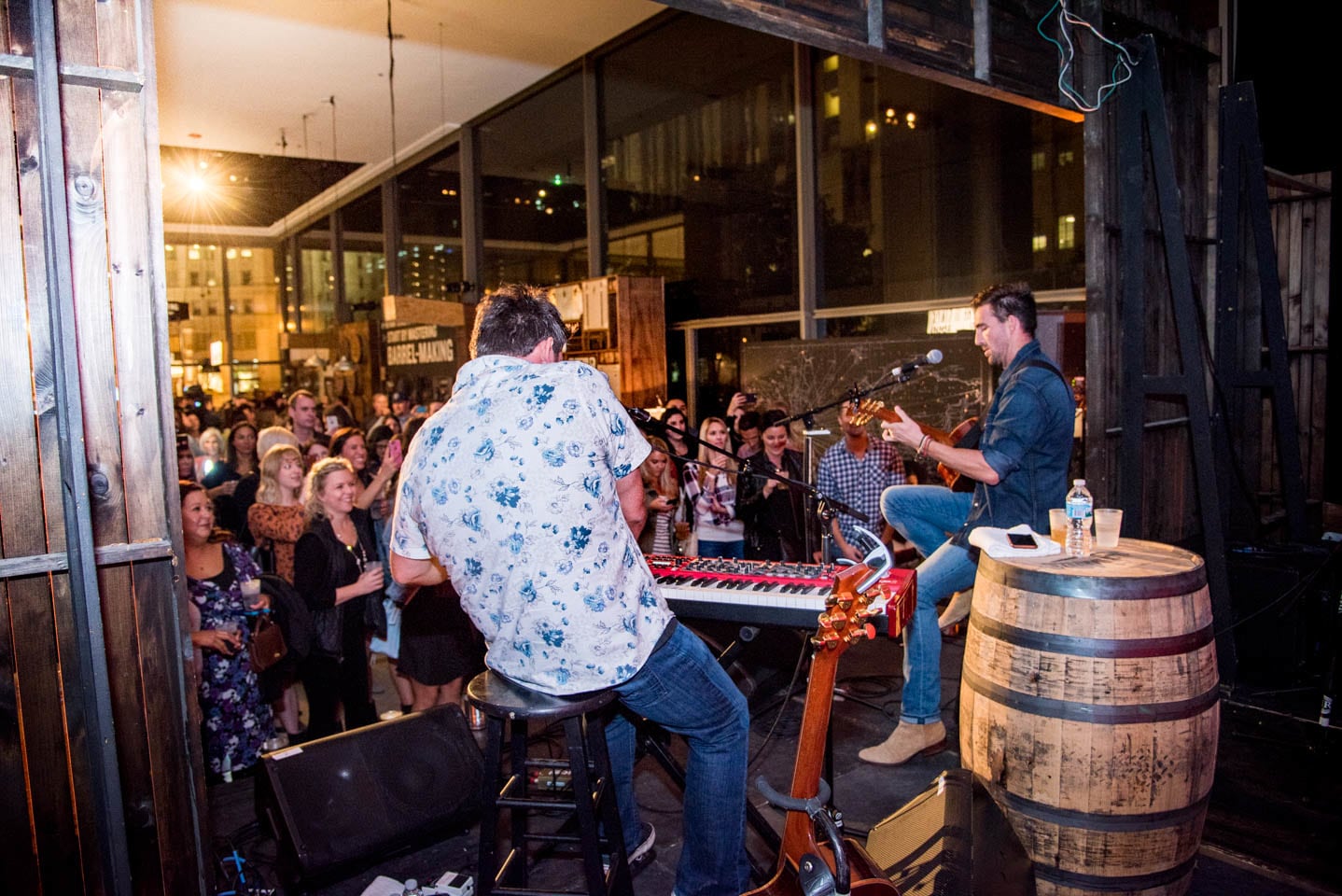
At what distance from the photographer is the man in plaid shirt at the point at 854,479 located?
521 cm

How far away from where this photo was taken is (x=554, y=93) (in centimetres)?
966

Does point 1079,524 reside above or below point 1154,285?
below

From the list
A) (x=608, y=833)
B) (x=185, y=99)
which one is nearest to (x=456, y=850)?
(x=608, y=833)

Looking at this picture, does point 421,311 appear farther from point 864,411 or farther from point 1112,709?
point 1112,709

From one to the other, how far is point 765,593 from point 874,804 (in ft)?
3.81

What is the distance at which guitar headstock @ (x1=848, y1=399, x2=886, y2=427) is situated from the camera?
3510 mm

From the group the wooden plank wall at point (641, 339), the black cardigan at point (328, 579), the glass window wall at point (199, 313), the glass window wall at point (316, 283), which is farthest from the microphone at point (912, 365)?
the glass window wall at point (199, 313)

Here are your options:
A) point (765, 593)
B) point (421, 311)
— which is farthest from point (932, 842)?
point (421, 311)

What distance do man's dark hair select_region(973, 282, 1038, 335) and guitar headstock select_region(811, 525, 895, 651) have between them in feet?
4.41

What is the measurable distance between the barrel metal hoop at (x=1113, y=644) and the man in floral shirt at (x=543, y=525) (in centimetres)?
85

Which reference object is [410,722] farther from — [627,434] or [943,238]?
[943,238]

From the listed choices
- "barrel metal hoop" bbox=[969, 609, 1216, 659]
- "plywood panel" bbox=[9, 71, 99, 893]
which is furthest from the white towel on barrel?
"plywood panel" bbox=[9, 71, 99, 893]

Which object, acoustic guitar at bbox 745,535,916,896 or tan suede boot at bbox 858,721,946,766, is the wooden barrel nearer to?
acoustic guitar at bbox 745,535,916,896

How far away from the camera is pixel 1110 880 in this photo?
2.31 m
